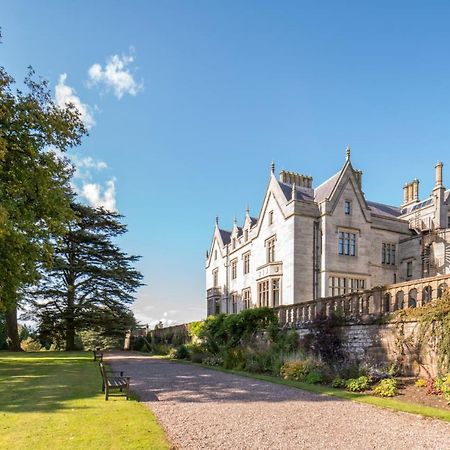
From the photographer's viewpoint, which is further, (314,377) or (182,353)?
(182,353)

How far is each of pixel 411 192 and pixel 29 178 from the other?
29091 millimetres

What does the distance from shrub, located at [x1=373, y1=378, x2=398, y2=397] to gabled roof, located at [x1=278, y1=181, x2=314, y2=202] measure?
59.1 feet

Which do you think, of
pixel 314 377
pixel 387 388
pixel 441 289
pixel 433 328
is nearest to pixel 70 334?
pixel 314 377

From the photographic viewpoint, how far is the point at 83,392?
1065cm

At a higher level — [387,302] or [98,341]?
[387,302]

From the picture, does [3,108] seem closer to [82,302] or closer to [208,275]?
[82,302]

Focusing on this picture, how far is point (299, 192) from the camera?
95.4 ft

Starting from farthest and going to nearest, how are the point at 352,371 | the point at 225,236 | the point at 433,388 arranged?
1. the point at 225,236
2. the point at 352,371
3. the point at 433,388

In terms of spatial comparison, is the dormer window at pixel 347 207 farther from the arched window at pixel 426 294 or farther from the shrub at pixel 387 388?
the shrub at pixel 387 388

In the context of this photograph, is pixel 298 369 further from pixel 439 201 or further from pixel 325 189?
pixel 439 201

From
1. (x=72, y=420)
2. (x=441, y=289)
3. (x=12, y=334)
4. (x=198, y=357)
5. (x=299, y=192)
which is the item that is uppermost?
(x=299, y=192)

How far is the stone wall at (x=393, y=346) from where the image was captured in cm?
1157

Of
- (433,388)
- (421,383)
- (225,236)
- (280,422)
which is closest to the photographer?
(280,422)

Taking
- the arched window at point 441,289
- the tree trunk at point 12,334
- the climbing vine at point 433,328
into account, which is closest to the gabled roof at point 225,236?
the tree trunk at point 12,334
